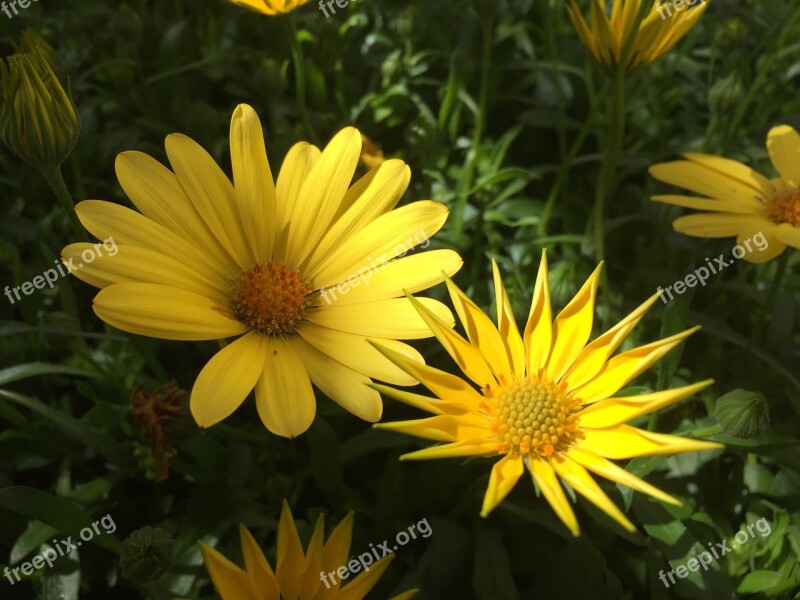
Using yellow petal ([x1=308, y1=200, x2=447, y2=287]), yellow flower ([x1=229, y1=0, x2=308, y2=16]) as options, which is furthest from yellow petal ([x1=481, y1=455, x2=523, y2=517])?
yellow flower ([x1=229, y1=0, x2=308, y2=16])

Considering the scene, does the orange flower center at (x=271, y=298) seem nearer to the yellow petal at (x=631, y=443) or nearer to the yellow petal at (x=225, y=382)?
the yellow petal at (x=225, y=382)

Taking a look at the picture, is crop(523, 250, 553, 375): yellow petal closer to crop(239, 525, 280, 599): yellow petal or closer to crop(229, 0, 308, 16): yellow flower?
crop(239, 525, 280, 599): yellow petal

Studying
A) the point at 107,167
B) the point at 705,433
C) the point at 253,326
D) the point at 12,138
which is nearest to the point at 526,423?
the point at 705,433

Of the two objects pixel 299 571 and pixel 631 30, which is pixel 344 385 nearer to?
pixel 299 571

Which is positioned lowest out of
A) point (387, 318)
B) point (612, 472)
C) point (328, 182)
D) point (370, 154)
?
point (612, 472)

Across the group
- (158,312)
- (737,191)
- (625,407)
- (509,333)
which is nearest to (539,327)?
(509,333)
